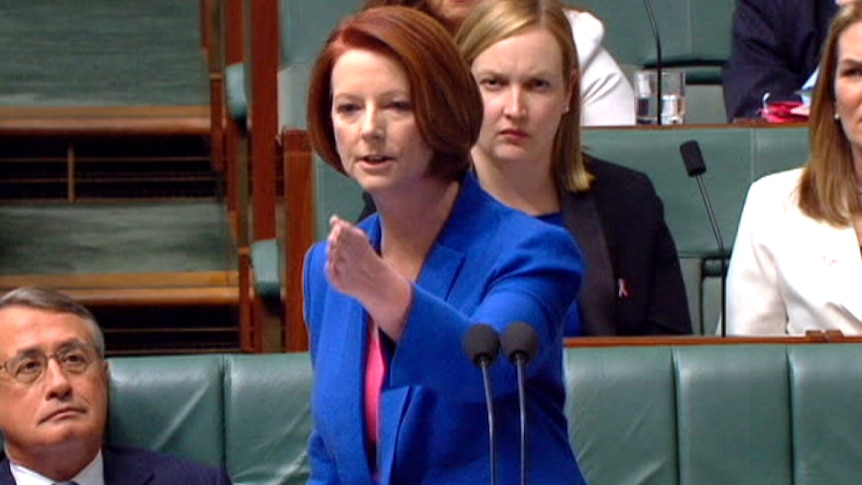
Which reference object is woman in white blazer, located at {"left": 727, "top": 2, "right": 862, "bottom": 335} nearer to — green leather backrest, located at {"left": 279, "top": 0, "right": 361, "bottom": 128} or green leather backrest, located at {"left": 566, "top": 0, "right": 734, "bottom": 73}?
green leather backrest, located at {"left": 279, "top": 0, "right": 361, "bottom": 128}

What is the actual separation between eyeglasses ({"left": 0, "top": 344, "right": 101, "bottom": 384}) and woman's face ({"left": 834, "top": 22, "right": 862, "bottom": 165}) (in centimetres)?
116

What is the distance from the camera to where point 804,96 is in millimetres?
3705

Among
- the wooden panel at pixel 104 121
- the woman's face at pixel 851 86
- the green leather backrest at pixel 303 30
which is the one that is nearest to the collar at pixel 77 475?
the woman's face at pixel 851 86

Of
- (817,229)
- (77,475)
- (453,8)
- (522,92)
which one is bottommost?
(77,475)

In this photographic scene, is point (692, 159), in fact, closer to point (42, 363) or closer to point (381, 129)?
point (42, 363)

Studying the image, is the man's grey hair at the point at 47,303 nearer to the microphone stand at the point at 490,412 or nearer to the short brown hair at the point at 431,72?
the short brown hair at the point at 431,72

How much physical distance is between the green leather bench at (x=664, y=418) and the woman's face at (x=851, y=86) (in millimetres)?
534

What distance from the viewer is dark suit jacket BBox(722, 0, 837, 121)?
158 inches

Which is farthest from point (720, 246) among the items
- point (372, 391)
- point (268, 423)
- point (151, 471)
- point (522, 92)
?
point (372, 391)

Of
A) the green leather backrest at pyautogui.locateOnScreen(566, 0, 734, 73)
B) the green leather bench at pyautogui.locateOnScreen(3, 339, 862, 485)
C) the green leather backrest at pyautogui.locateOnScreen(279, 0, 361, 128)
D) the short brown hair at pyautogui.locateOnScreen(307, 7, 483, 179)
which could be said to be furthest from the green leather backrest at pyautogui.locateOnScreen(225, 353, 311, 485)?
the green leather backrest at pyautogui.locateOnScreen(566, 0, 734, 73)

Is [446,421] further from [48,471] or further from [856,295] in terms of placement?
[856,295]

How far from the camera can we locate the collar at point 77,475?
2410 millimetres

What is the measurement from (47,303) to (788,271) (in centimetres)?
108

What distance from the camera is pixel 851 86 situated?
2.90 metres
